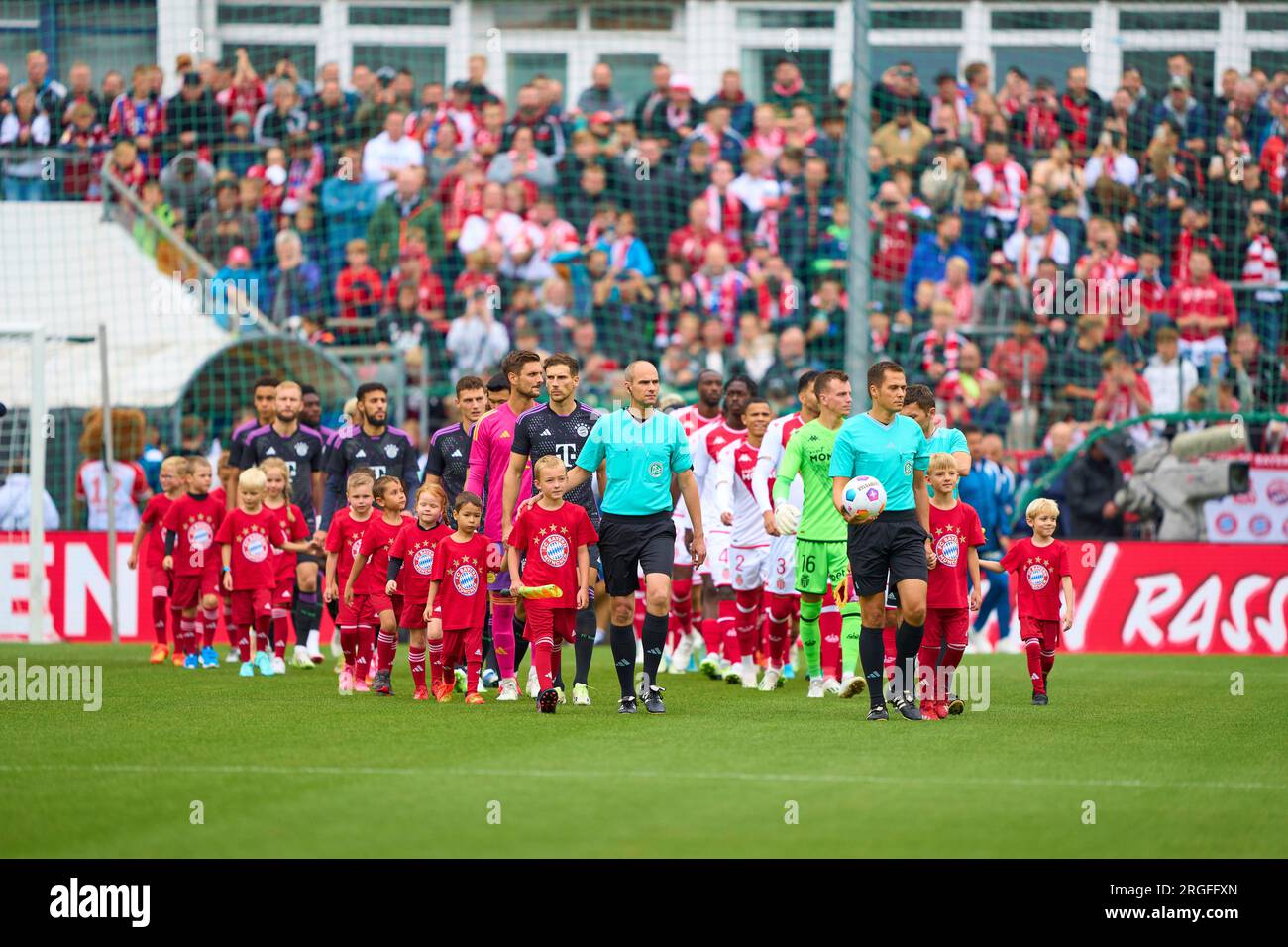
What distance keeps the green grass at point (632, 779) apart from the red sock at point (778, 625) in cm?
117

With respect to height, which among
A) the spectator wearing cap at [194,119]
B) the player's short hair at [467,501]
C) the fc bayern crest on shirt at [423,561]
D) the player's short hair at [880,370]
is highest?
the spectator wearing cap at [194,119]

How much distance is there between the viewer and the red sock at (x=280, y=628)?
1497 cm

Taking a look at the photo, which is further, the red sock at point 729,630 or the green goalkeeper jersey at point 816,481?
the red sock at point 729,630

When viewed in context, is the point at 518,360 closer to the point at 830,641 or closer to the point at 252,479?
the point at 830,641

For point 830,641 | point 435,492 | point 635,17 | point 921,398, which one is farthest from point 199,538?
point 635,17

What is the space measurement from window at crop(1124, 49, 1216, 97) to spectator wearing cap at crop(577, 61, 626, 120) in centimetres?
638

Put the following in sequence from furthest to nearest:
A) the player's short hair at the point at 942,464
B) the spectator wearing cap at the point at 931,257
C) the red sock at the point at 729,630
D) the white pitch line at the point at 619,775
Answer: the spectator wearing cap at the point at 931,257, the red sock at the point at 729,630, the player's short hair at the point at 942,464, the white pitch line at the point at 619,775

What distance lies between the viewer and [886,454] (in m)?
10.6

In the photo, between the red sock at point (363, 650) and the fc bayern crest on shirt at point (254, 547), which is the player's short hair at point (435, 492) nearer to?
the red sock at point (363, 650)

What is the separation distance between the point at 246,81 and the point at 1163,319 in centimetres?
1167

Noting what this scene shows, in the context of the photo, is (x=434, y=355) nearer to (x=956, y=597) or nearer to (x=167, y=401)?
(x=167, y=401)

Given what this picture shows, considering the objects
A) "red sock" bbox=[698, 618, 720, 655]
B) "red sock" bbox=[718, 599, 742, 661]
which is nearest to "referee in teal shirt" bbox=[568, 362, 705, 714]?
"red sock" bbox=[718, 599, 742, 661]

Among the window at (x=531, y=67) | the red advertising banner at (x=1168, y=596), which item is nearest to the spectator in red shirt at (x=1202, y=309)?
the red advertising banner at (x=1168, y=596)

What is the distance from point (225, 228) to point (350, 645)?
11.4m
